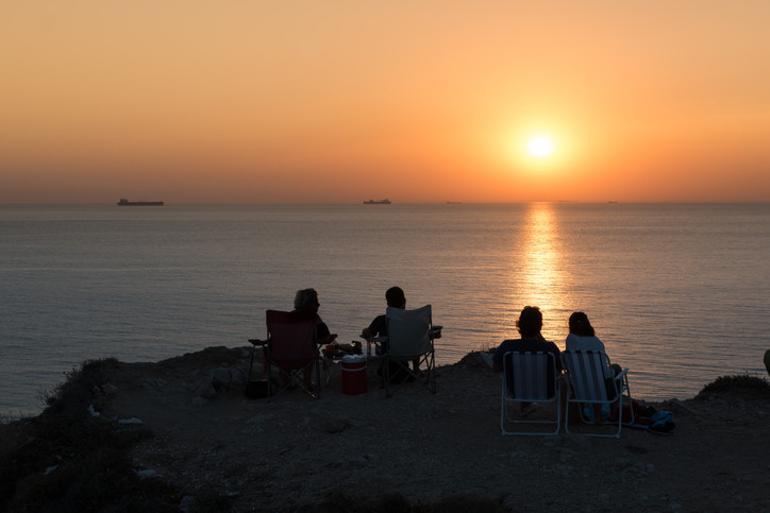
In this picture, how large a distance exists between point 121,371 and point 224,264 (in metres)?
43.7

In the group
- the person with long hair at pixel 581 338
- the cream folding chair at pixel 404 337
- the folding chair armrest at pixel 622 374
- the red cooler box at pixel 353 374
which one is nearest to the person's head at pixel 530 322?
the person with long hair at pixel 581 338

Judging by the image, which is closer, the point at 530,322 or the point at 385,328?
the point at 530,322

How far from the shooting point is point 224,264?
5378 cm

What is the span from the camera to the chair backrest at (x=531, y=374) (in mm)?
7387

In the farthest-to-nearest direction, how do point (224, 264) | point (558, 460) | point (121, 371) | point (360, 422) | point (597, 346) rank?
1. point (224, 264)
2. point (121, 371)
3. point (360, 422)
4. point (597, 346)
5. point (558, 460)

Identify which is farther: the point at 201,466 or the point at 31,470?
the point at 31,470

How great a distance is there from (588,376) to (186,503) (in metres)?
4.10

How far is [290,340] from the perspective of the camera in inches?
356

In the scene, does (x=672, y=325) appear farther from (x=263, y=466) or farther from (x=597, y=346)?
(x=263, y=466)

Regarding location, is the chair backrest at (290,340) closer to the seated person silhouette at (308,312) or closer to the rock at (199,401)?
the seated person silhouette at (308,312)

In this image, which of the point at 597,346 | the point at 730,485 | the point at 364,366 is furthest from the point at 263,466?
the point at 730,485

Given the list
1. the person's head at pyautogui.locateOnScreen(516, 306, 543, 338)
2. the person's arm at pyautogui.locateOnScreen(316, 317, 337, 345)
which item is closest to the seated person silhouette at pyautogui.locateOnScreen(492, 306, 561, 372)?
the person's head at pyautogui.locateOnScreen(516, 306, 543, 338)

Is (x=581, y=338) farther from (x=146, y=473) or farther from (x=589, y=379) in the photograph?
(x=146, y=473)

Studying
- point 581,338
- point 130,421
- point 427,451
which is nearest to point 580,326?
point 581,338
